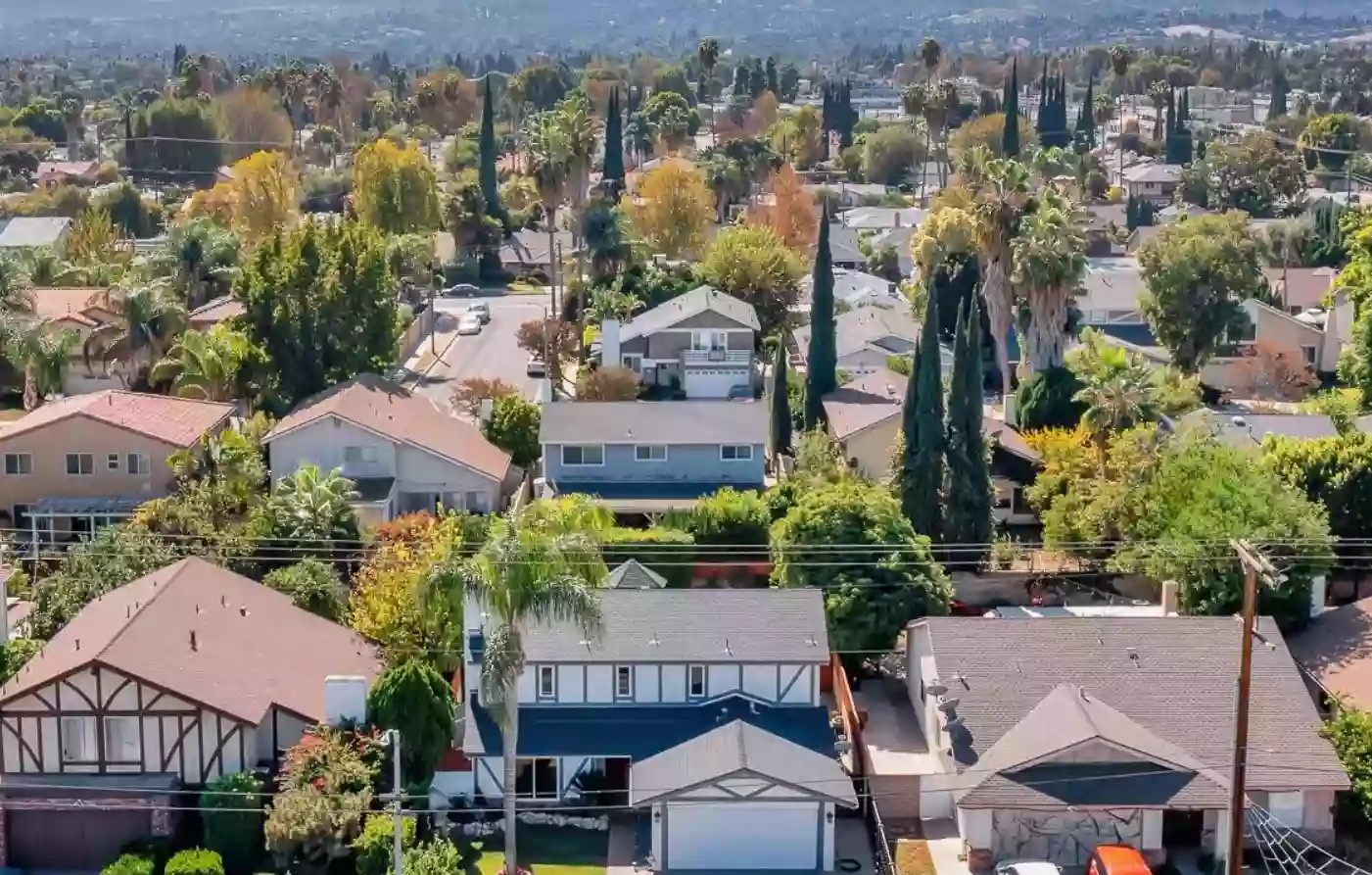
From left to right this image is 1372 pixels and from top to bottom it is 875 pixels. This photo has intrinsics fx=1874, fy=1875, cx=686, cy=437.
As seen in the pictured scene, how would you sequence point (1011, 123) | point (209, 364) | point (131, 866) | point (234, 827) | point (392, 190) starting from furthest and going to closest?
1. point (1011, 123)
2. point (392, 190)
3. point (209, 364)
4. point (234, 827)
5. point (131, 866)

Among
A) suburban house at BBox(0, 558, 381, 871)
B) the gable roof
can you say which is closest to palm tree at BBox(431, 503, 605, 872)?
suburban house at BBox(0, 558, 381, 871)

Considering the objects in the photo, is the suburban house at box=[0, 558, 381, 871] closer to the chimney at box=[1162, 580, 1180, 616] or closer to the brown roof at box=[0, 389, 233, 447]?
the brown roof at box=[0, 389, 233, 447]

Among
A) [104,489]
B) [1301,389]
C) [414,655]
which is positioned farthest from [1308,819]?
[1301,389]

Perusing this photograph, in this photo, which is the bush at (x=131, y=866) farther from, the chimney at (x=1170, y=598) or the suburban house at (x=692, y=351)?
the suburban house at (x=692, y=351)

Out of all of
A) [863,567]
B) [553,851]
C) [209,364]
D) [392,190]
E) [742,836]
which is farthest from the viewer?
[392,190]

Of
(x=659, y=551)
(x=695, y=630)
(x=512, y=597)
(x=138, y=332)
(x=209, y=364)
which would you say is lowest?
(x=659, y=551)

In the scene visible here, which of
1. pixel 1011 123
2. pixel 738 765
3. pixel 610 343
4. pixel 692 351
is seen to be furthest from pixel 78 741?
pixel 1011 123

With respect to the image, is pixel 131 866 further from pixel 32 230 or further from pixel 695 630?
pixel 32 230
